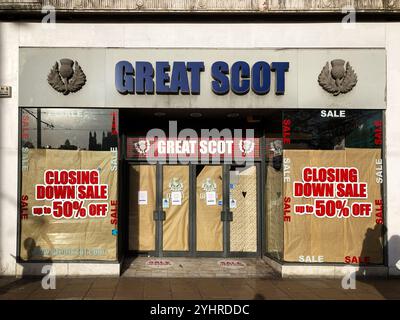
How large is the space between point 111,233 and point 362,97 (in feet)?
19.8

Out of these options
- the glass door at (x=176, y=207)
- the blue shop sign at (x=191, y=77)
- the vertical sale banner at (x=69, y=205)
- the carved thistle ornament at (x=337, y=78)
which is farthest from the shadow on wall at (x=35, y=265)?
the carved thistle ornament at (x=337, y=78)

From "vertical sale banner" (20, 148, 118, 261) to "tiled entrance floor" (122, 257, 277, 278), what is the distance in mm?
827

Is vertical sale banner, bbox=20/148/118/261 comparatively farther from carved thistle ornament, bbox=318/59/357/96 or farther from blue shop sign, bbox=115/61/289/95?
carved thistle ornament, bbox=318/59/357/96

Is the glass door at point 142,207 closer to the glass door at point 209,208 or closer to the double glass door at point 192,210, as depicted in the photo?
the double glass door at point 192,210

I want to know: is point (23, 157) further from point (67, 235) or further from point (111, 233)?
point (111, 233)

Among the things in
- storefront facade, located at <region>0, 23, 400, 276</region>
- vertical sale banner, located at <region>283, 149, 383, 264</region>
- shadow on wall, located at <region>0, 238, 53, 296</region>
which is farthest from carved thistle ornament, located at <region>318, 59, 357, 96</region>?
shadow on wall, located at <region>0, 238, 53, 296</region>

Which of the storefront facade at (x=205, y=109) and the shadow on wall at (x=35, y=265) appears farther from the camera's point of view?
the storefront facade at (x=205, y=109)

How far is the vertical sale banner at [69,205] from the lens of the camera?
8.70 m

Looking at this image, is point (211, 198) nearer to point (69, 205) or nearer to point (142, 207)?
point (142, 207)

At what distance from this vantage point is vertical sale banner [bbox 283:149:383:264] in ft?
28.9

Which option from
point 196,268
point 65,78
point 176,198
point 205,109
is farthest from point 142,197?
point 65,78

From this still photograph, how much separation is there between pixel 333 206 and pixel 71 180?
5537mm

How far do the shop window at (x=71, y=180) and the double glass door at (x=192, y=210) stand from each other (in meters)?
1.51
